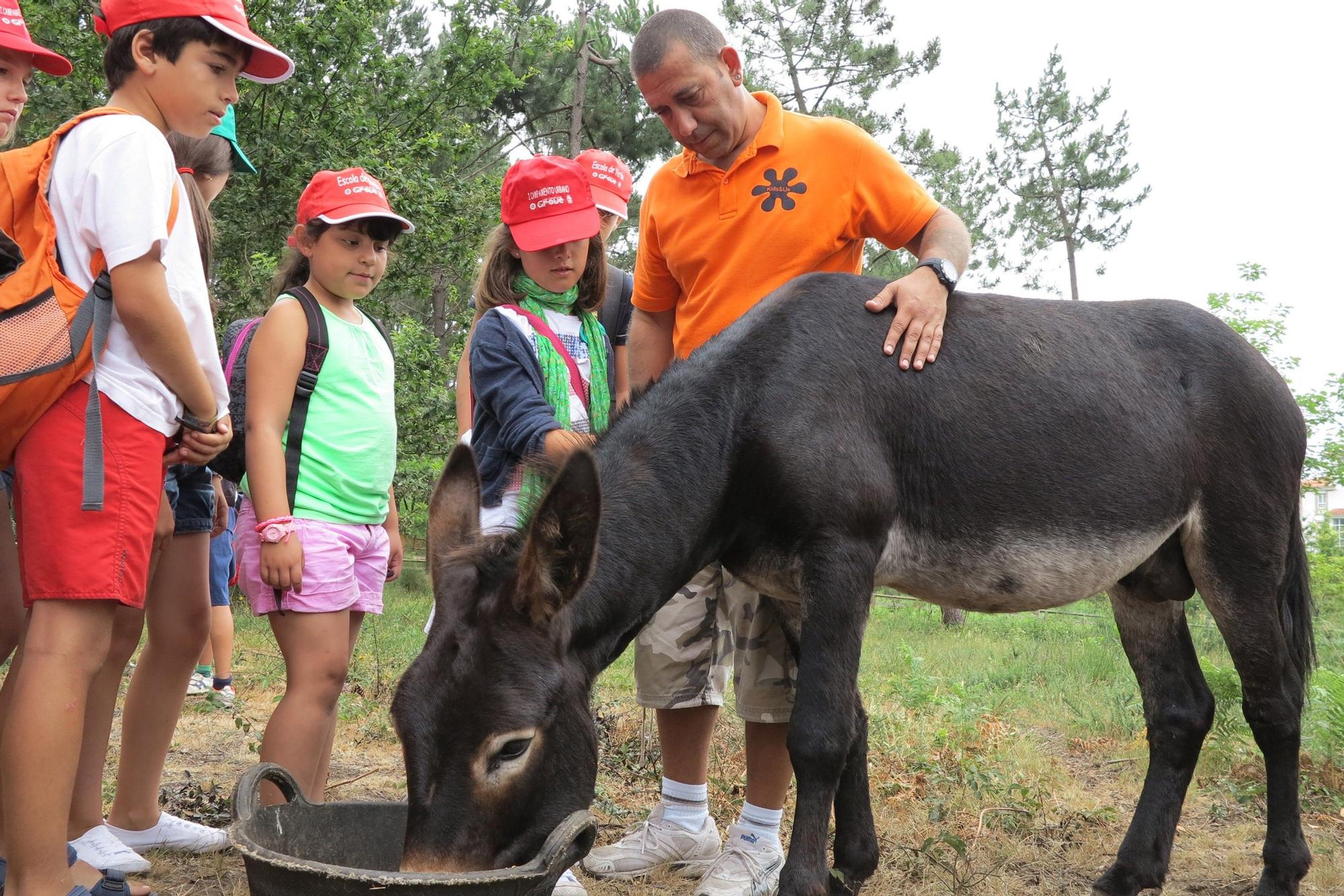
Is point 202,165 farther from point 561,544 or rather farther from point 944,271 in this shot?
point 944,271

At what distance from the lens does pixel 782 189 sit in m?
3.36

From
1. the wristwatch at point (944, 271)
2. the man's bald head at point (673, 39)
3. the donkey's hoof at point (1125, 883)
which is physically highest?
the man's bald head at point (673, 39)

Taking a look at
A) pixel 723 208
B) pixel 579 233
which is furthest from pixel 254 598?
pixel 723 208

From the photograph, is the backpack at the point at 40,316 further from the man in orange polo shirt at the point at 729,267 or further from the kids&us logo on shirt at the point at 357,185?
the man in orange polo shirt at the point at 729,267

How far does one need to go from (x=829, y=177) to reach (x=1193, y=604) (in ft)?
46.8

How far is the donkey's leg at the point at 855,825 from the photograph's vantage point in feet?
10.9

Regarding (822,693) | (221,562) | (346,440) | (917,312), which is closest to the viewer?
(822,693)

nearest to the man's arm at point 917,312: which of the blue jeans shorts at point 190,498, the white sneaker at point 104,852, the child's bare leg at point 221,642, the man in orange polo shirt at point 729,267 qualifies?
the man in orange polo shirt at point 729,267

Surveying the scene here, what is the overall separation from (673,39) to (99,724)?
2.77 m

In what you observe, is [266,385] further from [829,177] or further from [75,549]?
[829,177]

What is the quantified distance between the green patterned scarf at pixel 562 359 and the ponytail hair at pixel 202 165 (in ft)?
3.49

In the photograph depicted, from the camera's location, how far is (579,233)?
3.55 metres

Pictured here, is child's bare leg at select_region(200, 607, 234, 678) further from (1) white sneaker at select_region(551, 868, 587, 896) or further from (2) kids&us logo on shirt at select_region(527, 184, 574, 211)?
(2) kids&us logo on shirt at select_region(527, 184, 574, 211)

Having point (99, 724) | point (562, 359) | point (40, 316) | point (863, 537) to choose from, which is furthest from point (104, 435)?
point (863, 537)
